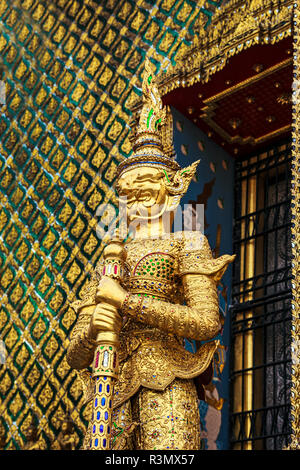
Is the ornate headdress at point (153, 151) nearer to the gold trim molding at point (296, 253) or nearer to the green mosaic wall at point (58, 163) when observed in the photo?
the gold trim molding at point (296, 253)

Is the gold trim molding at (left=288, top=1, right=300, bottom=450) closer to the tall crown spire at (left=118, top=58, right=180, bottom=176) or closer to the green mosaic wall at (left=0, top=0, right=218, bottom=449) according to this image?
the tall crown spire at (left=118, top=58, right=180, bottom=176)

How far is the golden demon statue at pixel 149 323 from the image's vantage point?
3570 millimetres

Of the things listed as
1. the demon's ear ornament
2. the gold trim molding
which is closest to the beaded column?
the demon's ear ornament

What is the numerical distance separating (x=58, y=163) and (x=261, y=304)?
2.24 m

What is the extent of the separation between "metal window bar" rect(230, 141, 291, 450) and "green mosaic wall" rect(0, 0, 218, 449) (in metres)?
1.03

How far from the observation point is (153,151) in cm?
426

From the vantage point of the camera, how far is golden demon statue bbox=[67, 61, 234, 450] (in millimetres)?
3570

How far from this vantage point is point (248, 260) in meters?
6.24

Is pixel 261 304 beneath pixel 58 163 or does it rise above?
beneath

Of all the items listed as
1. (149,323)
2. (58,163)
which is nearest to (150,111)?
(149,323)

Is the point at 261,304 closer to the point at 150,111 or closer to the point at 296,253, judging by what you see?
the point at 296,253

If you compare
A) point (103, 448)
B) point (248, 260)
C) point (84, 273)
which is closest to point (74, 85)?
point (84, 273)
